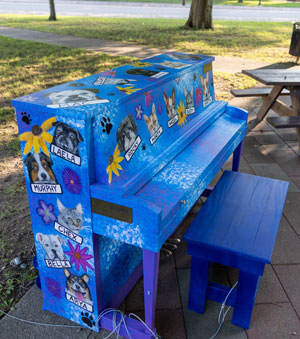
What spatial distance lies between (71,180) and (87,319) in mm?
A: 986

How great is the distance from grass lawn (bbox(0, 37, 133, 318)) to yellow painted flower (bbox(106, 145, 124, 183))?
1.29m

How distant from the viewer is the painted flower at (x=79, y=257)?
209 centimetres

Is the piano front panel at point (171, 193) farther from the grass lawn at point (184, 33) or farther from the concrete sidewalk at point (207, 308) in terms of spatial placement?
the grass lawn at point (184, 33)

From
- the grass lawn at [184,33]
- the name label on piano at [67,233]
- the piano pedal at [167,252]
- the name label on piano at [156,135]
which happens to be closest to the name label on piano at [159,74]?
the name label on piano at [156,135]

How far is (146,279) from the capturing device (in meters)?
2.02

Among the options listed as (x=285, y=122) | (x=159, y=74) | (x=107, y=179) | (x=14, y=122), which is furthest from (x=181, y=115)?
(x=14, y=122)

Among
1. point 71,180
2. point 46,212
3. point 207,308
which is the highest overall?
point 71,180

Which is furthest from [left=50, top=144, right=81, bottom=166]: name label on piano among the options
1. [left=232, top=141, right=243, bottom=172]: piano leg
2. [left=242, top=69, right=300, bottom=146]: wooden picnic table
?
[left=242, top=69, right=300, bottom=146]: wooden picnic table

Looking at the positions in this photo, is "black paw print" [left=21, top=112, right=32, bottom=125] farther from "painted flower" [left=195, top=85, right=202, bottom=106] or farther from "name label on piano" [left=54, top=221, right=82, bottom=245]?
"painted flower" [left=195, top=85, right=202, bottom=106]

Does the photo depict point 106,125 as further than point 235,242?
No

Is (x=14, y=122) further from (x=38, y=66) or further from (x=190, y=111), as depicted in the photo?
(x=38, y=66)

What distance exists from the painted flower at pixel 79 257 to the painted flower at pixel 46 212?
0.17 meters

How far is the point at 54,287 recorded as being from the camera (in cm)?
235

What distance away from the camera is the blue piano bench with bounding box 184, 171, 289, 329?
2.16 metres
